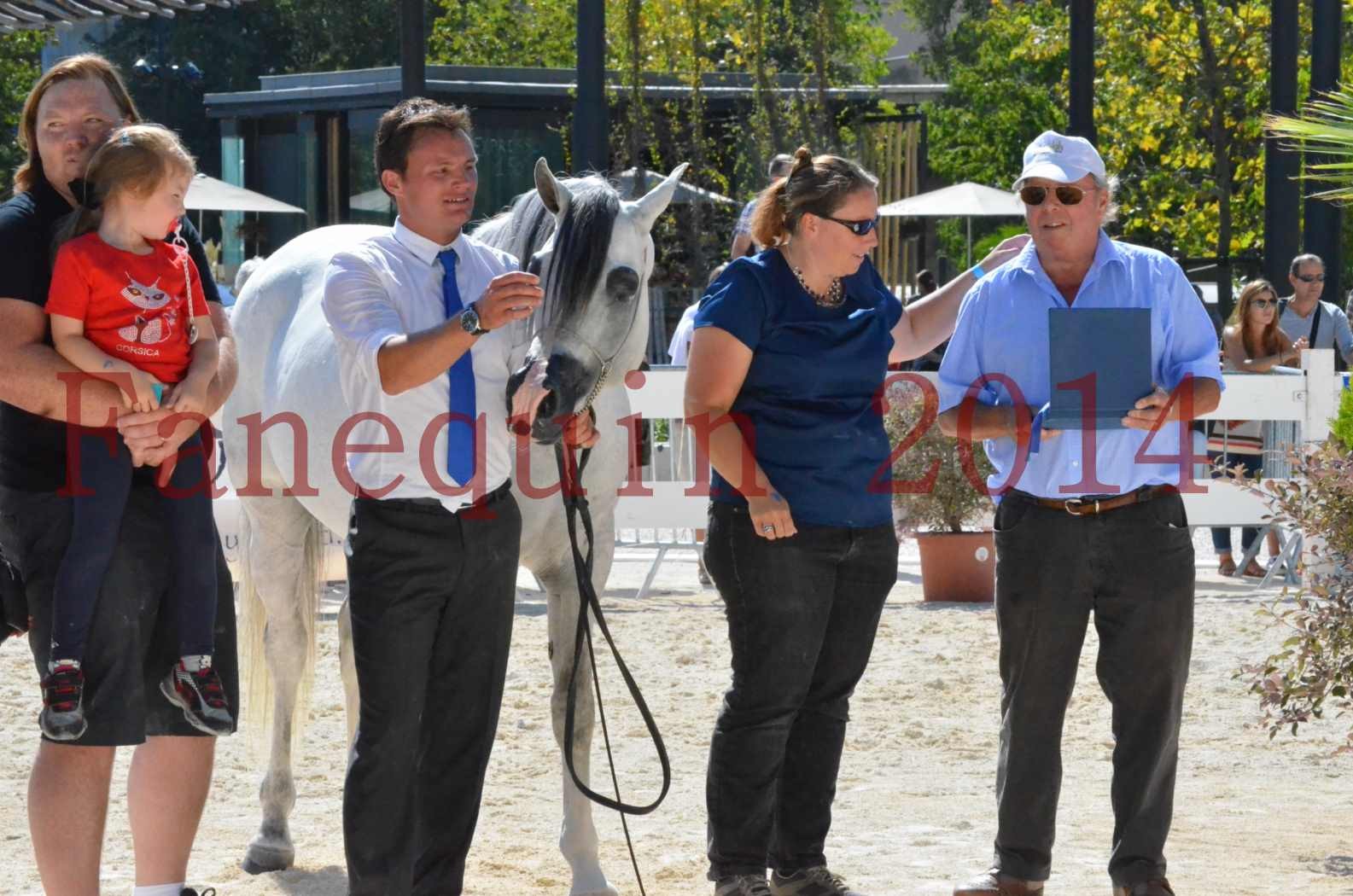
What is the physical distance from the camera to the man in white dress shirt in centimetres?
364

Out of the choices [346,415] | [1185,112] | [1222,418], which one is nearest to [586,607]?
[346,415]

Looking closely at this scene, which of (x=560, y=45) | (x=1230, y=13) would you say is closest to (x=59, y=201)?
(x=1230, y=13)

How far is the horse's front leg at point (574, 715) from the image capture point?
4598mm

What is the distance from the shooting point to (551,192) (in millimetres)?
4086

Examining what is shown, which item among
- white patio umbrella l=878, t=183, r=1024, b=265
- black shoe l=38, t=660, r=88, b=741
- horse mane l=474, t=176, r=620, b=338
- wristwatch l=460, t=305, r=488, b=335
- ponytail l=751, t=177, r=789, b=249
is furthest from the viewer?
white patio umbrella l=878, t=183, r=1024, b=265

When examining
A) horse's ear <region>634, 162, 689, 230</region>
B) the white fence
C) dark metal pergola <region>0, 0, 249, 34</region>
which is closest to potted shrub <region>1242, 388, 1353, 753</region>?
horse's ear <region>634, 162, 689, 230</region>

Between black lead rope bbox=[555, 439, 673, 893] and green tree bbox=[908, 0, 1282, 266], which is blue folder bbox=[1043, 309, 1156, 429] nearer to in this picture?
black lead rope bbox=[555, 439, 673, 893]

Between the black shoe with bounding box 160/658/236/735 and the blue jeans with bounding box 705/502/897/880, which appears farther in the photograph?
the blue jeans with bounding box 705/502/897/880

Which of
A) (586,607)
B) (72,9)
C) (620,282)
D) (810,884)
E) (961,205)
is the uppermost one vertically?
(72,9)

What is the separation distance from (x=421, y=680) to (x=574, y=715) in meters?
1.08

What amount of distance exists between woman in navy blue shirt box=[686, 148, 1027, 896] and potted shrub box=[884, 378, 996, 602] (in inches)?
192

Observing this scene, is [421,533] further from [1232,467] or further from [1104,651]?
[1232,467]

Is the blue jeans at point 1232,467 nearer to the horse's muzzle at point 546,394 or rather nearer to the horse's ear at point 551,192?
the horse's ear at point 551,192

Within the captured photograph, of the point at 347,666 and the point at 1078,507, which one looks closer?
the point at 1078,507
